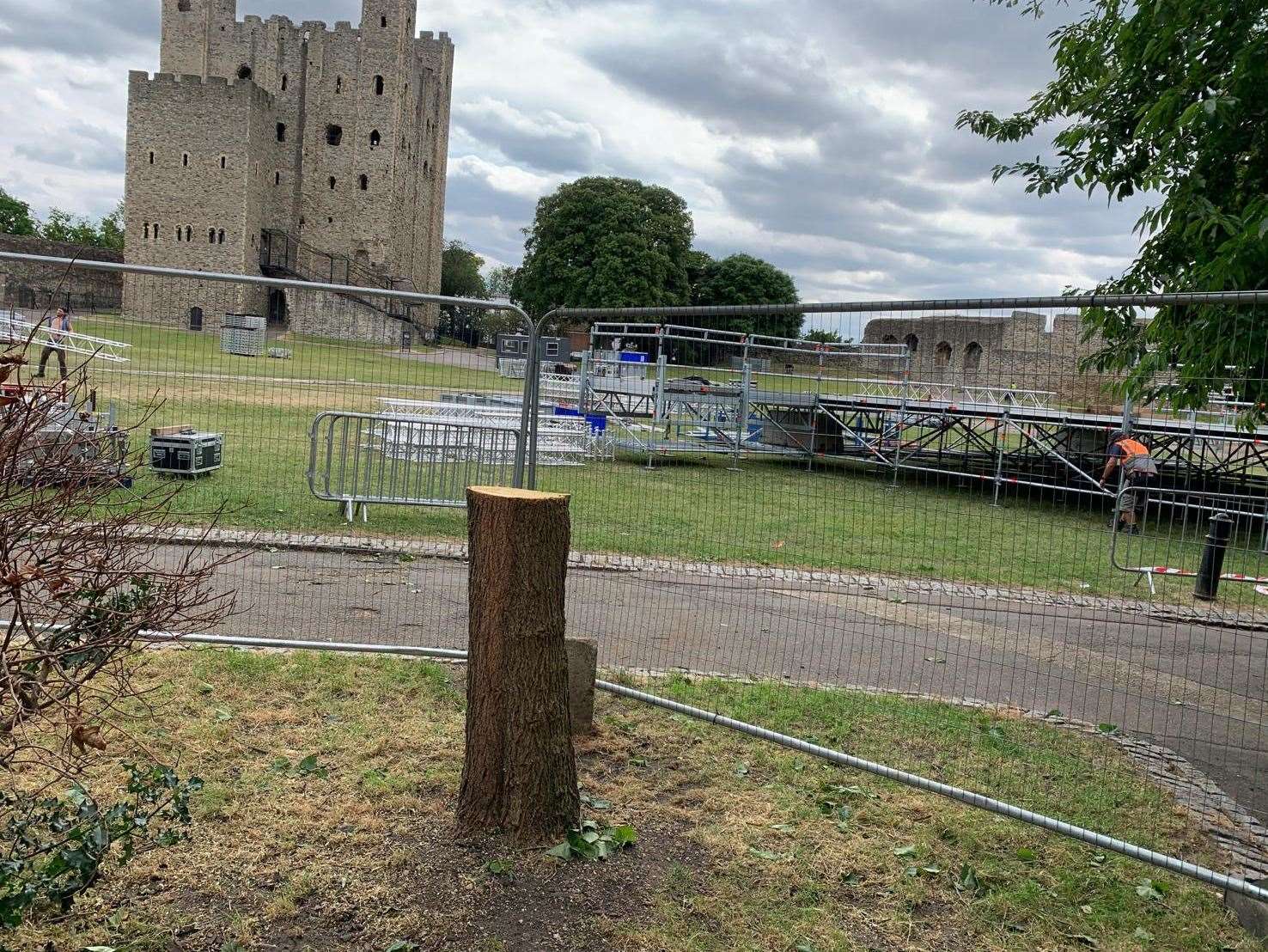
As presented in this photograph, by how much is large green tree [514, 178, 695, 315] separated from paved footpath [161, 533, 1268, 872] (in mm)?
50975

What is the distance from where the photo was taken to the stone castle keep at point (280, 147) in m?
58.0

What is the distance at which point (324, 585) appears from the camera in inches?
286

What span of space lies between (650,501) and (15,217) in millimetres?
92344

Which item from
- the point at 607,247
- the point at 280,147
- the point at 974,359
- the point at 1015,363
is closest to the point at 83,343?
the point at 1015,363

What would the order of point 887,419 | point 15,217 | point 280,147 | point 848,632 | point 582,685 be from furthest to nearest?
1. point 15,217
2. point 280,147
3. point 887,419
4. point 848,632
5. point 582,685

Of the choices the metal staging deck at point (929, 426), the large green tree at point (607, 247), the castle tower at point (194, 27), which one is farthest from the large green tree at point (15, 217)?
the metal staging deck at point (929, 426)

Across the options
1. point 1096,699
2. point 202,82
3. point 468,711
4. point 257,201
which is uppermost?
point 202,82

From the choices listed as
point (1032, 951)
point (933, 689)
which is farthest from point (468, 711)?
point (933, 689)

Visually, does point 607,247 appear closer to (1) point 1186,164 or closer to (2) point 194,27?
(2) point 194,27

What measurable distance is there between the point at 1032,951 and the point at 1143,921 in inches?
19.0

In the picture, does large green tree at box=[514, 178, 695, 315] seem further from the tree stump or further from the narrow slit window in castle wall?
the tree stump

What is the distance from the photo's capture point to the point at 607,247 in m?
60.2

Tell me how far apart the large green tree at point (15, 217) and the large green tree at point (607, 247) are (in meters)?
47.3

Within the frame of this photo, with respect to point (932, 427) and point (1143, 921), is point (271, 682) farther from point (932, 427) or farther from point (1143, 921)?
point (932, 427)
